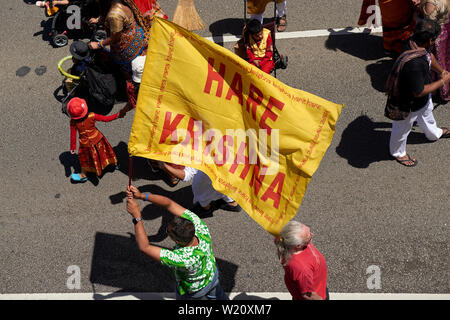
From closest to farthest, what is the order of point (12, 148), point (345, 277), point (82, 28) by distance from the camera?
1. point (345, 277)
2. point (12, 148)
3. point (82, 28)

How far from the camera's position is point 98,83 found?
7.15 m

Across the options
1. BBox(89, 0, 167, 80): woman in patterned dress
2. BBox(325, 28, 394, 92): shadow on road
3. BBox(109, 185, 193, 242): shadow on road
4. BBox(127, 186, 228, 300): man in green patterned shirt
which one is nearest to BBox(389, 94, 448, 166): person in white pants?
BBox(325, 28, 394, 92): shadow on road

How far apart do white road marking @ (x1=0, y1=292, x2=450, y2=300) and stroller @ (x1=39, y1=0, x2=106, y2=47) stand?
4.25 meters

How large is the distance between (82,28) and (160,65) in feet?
16.4

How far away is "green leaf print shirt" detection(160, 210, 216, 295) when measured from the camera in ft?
14.0

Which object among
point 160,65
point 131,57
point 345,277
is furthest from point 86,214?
point 345,277

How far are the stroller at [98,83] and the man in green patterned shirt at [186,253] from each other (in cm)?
286

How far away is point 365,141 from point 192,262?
11.5ft

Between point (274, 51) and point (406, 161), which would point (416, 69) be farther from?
point (274, 51)

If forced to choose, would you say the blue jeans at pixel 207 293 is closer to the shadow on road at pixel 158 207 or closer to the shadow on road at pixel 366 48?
the shadow on road at pixel 158 207

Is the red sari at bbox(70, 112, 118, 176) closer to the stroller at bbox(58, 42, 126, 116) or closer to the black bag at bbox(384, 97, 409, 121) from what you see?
the stroller at bbox(58, 42, 126, 116)

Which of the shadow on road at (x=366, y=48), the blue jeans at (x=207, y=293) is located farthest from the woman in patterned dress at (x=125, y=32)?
the blue jeans at (x=207, y=293)

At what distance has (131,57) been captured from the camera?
269 inches
